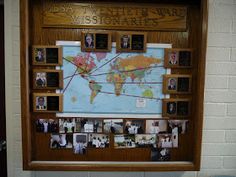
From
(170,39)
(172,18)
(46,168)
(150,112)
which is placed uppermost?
(172,18)

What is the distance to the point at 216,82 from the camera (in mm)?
1294

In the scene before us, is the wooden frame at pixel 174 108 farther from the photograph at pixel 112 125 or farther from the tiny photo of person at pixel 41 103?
the tiny photo of person at pixel 41 103

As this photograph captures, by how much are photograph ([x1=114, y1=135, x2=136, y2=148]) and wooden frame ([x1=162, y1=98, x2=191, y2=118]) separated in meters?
0.24

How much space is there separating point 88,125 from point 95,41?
488 millimetres

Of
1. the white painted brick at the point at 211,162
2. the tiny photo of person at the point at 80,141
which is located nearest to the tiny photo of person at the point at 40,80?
the tiny photo of person at the point at 80,141

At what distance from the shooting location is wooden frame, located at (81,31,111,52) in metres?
1.16

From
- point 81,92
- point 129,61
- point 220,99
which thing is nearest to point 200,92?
point 220,99

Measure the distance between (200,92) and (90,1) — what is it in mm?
796

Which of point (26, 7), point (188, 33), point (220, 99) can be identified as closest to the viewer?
point (26, 7)

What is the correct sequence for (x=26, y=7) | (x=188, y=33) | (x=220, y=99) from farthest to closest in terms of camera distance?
1. (x=220, y=99)
2. (x=188, y=33)
3. (x=26, y=7)

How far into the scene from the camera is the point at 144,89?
1218 millimetres

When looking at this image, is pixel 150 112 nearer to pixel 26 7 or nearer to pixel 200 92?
pixel 200 92

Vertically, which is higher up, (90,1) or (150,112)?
(90,1)

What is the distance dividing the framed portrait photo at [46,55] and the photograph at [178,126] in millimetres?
741
